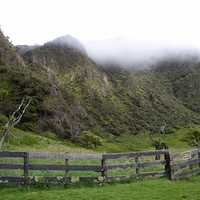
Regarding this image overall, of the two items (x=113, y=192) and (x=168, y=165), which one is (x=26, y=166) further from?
(x=168, y=165)

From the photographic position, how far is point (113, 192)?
1975cm

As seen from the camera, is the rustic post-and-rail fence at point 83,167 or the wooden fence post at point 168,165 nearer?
the rustic post-and-rail fence at point 83,167

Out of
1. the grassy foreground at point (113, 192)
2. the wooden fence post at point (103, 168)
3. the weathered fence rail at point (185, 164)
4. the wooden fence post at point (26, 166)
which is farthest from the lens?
the weathered fence rail at point (185, 164)

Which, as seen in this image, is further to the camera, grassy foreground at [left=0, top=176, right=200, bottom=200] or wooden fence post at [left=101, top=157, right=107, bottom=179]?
wooden fence post at [left=101, top=157, right=107, bottom=179]

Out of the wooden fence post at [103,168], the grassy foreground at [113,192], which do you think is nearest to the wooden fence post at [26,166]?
the grassy foreground at [113,192]

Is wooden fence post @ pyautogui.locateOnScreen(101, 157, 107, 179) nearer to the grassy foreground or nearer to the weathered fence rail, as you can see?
the grassy foreground

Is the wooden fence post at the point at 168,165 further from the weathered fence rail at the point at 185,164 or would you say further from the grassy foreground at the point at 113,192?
the grassy foreground at the point at 113,192

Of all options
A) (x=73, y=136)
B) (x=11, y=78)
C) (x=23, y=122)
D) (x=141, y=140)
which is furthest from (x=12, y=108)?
(x=141, y=140)

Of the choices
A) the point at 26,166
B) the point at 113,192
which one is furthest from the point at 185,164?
the point at 26,166

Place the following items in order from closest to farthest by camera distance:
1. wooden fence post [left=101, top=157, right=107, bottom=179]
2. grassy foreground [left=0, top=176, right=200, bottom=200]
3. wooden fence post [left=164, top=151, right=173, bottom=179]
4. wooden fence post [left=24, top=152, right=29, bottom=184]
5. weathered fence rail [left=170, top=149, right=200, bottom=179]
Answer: grassy foreground [left=0, top=176, right=200, bottom=200] < wooden fence post [left=24, top=152, right=29, bottom=184] < wooden fence post [left=101, top=157, right=107, bottom=179] < wooden fence post [left=164, top=151, right=173, bottom=179] < weathered fence rail [left=170, top=149, right=200, bottom=179]

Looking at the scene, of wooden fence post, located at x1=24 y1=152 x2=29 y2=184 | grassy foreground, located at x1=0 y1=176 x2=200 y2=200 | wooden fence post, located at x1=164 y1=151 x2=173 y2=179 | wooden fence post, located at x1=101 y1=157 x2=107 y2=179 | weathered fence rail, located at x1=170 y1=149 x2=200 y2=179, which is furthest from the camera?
weathered fence rail, located at x1=170 y1=149 x2=200 y2=179

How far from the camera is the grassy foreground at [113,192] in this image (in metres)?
18.7

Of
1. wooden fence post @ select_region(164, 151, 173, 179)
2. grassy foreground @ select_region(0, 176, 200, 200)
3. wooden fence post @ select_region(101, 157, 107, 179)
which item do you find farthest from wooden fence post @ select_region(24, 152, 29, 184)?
wooden fence post @ select_region(164, 151, 173, 179)

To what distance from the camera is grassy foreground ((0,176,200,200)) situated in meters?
18.7
